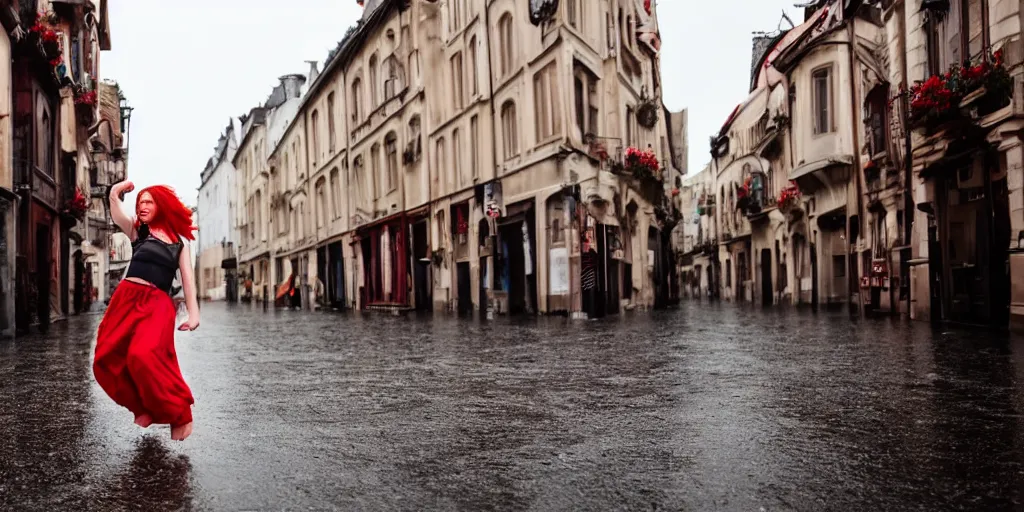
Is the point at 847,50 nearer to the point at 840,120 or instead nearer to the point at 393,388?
the point at 840,120

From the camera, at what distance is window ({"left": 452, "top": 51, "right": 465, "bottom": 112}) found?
27703mm

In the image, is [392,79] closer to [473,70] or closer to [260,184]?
[473,70]

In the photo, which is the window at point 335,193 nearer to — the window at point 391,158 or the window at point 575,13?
the window at point 391,158

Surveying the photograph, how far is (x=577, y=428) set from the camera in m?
5.18

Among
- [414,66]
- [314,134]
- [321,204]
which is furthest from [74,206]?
[314,134]

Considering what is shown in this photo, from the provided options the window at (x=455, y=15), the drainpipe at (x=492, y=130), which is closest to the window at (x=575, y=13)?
the drainpipe at (x=492, y=130)

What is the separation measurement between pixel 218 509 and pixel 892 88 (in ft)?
64.4

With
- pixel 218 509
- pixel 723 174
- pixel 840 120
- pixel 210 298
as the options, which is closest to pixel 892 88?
pixel 840 120

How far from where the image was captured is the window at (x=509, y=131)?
24.0 metres

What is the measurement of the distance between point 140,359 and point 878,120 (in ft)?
71.2

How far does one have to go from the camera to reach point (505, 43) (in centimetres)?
2448

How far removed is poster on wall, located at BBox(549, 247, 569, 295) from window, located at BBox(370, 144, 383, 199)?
1433 cm

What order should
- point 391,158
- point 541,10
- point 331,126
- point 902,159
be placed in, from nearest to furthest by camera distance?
point 902,159, point 541,10, point 391,158, point 331,126

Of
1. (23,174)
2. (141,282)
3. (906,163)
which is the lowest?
(141,282)
